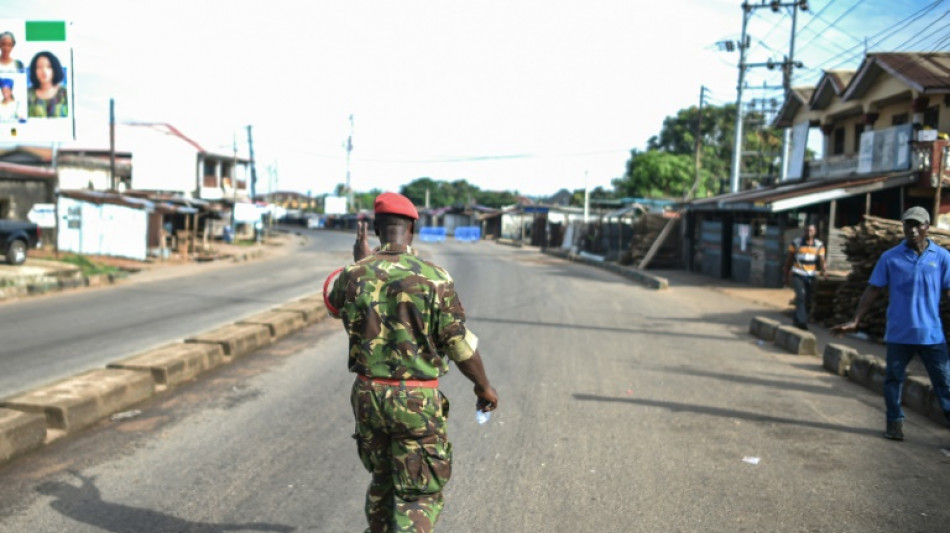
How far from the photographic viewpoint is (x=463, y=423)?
6270 millimetres

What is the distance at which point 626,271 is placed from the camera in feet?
86.7

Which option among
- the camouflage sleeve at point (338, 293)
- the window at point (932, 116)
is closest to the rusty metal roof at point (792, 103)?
the window at point (932, 116)

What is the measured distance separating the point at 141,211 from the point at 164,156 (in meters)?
23.3

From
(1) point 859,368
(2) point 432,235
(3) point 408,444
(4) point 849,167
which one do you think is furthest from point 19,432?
(2) point 432,235

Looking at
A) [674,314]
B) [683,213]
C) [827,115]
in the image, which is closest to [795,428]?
[674,314]

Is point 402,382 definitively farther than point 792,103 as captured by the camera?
No

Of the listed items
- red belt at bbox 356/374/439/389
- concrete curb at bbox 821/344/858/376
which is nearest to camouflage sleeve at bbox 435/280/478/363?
red belt at bbox 356/374/439/389

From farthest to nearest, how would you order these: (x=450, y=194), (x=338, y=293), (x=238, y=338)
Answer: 1. (x=450, y=194)
2. (x=238, y=338)
3. (x=338, y=293)

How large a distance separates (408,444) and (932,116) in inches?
776

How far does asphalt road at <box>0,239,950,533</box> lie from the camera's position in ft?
14.0

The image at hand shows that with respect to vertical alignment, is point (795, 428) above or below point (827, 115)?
below

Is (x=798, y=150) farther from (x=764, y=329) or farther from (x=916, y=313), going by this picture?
(x=916, y=313)

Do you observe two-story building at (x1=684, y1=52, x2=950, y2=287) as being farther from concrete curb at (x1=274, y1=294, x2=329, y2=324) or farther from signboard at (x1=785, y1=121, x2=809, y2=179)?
concrete curb at (x1=274, y1=294, x2=329, y2=324)

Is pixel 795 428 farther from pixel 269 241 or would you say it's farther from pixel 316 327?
pixel 269 241
